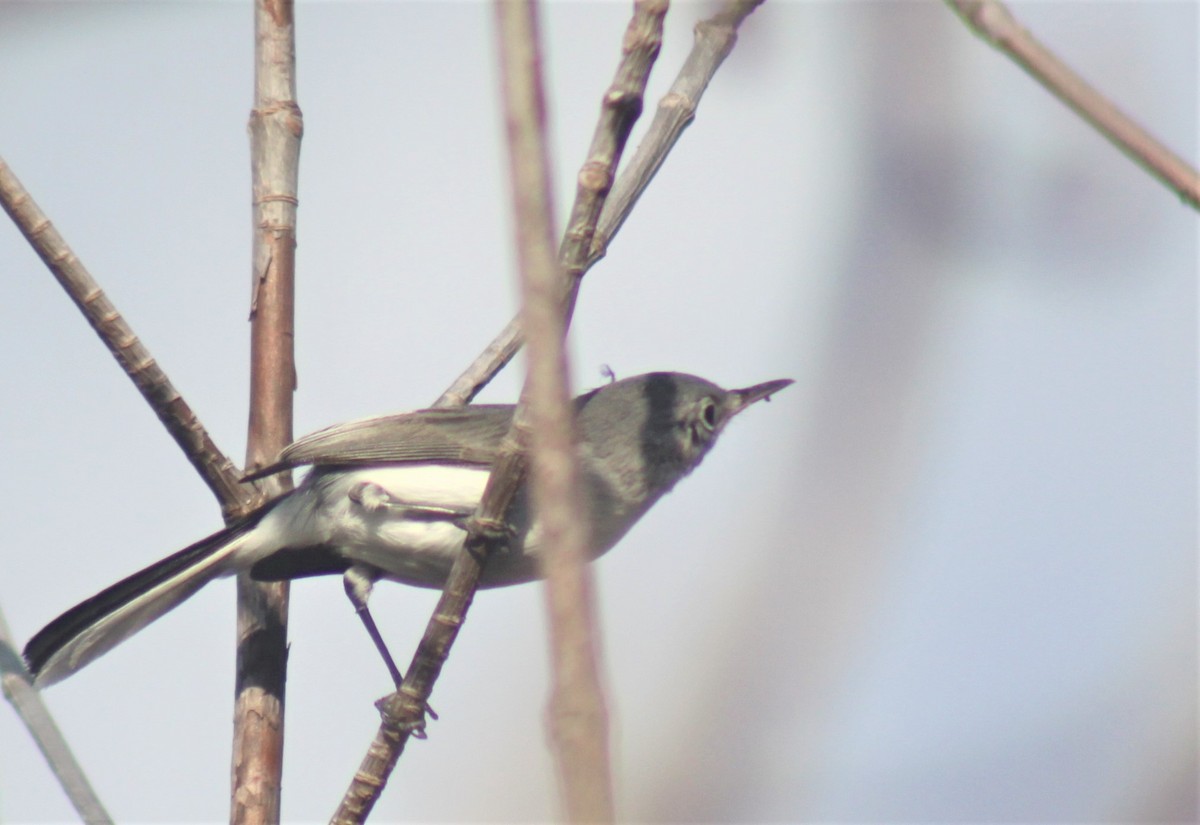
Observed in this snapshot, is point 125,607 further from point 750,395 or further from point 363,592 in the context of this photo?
point 750,395

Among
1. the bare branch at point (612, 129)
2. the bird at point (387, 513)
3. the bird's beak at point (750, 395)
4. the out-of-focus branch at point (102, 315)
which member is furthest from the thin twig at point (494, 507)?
the bird's beak at point (750, 395)

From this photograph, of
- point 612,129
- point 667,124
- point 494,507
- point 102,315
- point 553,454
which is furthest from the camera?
point 667,124

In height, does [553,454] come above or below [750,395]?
below

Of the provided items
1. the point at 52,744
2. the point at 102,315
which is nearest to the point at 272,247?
the point at 102,315

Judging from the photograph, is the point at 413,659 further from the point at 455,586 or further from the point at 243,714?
the point at 243,714

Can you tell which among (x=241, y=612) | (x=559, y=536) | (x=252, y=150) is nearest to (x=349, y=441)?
(x=241, y=612)

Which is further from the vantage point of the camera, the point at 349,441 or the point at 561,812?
the point at 349,441
